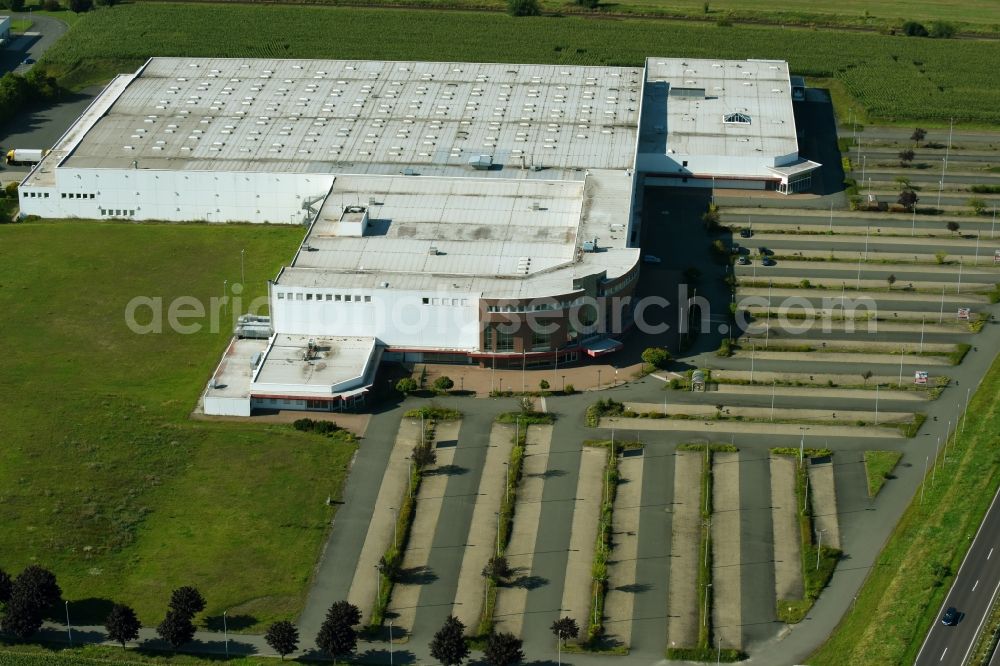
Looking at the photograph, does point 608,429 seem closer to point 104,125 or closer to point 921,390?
point 921,390

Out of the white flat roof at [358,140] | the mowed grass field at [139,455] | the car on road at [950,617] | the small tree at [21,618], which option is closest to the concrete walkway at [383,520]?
the mowed grass field at [139,455]

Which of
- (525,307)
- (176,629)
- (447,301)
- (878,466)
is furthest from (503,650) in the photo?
(447,301)

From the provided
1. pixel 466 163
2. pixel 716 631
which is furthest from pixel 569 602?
pixel 466 163

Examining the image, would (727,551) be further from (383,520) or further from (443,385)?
(443,385)

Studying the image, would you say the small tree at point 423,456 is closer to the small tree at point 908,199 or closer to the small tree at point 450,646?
the small tree at point 450,646

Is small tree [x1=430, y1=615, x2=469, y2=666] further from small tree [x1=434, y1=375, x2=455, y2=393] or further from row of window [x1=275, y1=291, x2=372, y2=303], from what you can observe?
row of window [x1=275, y1=291, x2=372, y2=303]

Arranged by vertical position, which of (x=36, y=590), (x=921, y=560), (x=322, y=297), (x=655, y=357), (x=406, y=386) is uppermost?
(x=36, y=590)
